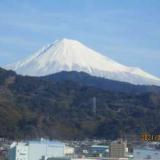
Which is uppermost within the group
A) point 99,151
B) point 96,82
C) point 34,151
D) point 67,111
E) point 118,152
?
point 96,82

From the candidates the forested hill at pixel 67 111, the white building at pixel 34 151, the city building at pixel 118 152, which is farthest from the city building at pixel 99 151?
the forested hill at pixel 67 111

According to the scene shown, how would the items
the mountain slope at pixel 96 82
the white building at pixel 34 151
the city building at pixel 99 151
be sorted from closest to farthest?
the white building at pixel 34 151, the city building at pixel 99 151, the mountain slope at pixel 96 82

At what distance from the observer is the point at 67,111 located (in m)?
82.6

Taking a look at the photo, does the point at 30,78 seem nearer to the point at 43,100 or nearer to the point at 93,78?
the point at 43,100

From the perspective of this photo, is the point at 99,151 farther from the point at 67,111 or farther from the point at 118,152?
the point at 67,111

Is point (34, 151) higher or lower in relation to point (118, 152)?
lower

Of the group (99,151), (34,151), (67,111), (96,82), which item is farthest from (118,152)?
(96,82)

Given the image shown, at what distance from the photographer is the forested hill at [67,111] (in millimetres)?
71562

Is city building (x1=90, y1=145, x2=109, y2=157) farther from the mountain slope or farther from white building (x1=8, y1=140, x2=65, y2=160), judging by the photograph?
the mountain slope

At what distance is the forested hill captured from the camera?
71.6 meters

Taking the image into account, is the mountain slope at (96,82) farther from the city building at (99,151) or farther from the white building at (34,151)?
the white building at (34,151)

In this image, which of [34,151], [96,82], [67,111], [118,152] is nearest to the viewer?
[34,151]

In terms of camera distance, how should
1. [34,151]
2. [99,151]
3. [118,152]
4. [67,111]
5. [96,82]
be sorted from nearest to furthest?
[34,151] < [118,152] < [99,151] < [67,111] < [96,82]

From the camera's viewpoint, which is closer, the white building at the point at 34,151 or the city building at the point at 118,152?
the white building at the point at 34,151
